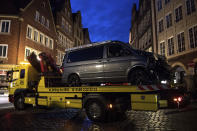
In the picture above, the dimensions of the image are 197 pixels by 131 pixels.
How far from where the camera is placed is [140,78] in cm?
593

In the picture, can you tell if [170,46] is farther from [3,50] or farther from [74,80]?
[3,50]

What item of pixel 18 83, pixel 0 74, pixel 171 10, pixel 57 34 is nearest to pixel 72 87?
pixel 18 83

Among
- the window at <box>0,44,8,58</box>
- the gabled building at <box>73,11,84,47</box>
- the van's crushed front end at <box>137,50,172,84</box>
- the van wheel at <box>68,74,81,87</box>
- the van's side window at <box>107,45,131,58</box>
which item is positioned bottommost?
the van wheel at <box>68,74,81,87</box>

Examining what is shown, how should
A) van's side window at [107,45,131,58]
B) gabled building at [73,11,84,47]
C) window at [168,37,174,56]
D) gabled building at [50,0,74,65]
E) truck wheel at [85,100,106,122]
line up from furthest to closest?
gabled building at [73,11,84,47] → gabled building at [50,0,74,65] → window at [168,37,174,56] → van's side window at [107,45,131,58] → truck wheel at [85,100,106,122]

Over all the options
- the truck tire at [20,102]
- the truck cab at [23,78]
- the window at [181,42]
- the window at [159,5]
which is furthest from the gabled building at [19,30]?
the window at [181,42]

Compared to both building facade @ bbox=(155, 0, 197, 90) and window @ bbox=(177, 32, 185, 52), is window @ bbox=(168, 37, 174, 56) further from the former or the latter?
window @ bbox=(177, 32, 185, 52)

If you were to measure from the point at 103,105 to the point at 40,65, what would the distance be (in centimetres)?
522

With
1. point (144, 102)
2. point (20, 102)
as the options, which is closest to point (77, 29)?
point (20, 102)

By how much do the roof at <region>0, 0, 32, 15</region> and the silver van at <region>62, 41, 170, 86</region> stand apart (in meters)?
16.9

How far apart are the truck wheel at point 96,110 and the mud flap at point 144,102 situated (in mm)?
1204

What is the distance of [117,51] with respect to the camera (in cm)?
667

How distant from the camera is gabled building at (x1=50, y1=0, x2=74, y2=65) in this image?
29594 mm

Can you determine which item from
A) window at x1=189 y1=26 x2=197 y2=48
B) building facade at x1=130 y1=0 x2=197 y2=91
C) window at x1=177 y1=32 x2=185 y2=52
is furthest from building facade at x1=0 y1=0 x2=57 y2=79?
window at x1=189 y1=26 x2=197 y2=48

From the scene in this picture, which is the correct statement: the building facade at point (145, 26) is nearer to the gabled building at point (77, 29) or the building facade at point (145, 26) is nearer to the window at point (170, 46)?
the window at point (170, 46)
